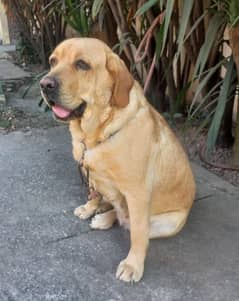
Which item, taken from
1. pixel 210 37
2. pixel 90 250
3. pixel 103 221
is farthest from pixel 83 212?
pixel 210 37

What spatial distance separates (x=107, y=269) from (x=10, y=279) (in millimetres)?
505

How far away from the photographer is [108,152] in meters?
2.33

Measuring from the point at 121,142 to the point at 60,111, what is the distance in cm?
34


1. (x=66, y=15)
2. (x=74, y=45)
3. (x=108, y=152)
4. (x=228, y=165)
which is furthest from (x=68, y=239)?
(x=66, y=15)

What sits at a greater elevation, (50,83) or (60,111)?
(50,83)

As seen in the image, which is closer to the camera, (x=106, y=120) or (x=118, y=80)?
(x=118, y=80)

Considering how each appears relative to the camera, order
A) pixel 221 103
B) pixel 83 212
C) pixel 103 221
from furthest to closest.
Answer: pixel 221 103, pixel 83 212, pixel 103 221

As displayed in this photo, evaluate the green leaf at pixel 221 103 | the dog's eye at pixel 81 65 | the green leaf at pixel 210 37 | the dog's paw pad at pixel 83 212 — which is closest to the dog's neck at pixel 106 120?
the dog's eye at pixel 81 65

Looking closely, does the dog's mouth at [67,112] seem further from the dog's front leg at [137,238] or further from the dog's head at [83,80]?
the dog's front leg at [137,238]

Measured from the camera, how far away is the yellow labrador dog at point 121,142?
218cm

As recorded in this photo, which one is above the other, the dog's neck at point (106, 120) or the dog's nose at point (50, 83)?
the dog's nose at point (50, 83)

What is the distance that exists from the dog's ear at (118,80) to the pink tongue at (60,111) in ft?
0.77

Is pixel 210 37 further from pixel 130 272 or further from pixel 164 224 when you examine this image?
pixel 130 272

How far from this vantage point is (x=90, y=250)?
2.65 meters
